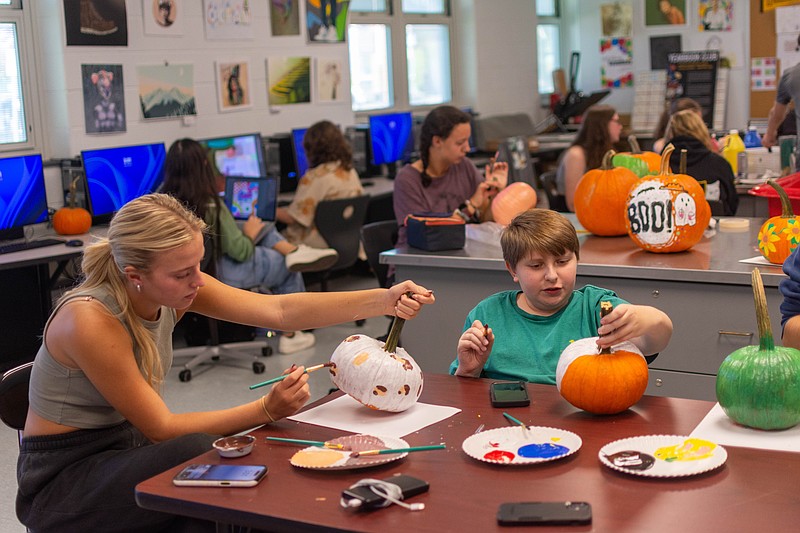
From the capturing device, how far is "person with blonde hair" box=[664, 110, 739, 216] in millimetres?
4879

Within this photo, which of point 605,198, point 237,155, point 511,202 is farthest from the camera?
point 237,155

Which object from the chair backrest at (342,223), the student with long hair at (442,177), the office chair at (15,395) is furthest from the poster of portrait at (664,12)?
the office chair at (15,395)

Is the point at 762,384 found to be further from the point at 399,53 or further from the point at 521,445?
the point at 399,53

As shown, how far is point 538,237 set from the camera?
237 cm

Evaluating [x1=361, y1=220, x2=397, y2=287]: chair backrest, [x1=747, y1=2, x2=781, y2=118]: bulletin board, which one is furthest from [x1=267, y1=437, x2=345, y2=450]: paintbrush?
[x1=747, y1=2, x2=781, y2=118]: bulletin board

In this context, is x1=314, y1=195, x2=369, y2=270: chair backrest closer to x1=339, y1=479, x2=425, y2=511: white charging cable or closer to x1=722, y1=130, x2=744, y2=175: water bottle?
x1=722, y1=130, x2=744, y2=175: water bottle

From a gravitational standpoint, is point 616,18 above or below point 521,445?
above

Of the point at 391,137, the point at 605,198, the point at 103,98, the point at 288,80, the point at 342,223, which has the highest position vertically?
the point at 288,80

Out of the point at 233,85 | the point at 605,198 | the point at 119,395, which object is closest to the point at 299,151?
the point at 233,85

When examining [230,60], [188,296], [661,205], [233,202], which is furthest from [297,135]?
[188,296]

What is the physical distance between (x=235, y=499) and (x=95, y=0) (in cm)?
486

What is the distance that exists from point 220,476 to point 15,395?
0.88 metres

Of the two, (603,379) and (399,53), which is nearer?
(603,379)

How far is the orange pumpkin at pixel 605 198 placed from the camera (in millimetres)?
3719
